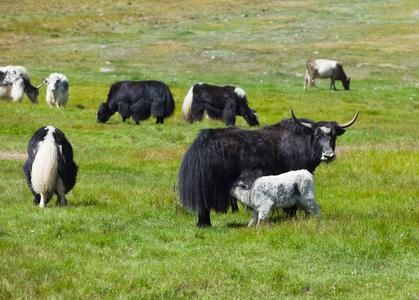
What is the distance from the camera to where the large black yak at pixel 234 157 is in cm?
1179

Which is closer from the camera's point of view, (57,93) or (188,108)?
(188,108)

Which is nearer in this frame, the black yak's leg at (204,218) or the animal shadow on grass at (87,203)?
the black yak's leg at (204,218)

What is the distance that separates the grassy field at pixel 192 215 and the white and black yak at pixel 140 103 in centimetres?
68

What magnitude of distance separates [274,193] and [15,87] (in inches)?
839

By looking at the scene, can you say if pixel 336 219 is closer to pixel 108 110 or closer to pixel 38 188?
pixel 38 188

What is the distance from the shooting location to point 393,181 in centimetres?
1650

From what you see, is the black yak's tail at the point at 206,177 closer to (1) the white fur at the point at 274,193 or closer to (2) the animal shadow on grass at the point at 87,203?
(1) the white fur at the point at 274,193

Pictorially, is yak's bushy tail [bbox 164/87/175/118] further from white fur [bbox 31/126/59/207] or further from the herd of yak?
white fur [bbox 31/126/59/207]

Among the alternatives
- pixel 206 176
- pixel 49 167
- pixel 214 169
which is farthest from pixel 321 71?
pixel 206 176

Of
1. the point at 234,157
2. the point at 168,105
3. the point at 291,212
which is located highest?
the point at 234,157

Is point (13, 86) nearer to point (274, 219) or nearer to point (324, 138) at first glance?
point (324, 138)

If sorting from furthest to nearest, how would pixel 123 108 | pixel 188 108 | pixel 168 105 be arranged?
pixel 123 108, pixel 168 105, pixel 188 108

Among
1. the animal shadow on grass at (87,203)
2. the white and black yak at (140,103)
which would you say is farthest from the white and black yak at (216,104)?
the animal shadow on grass at (87,203)

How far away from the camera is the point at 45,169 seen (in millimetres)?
13281
